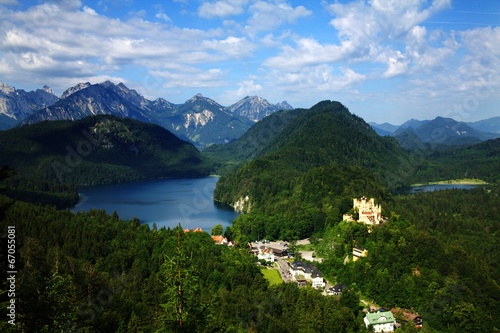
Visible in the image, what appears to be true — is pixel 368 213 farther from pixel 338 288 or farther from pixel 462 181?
pixel 462 181

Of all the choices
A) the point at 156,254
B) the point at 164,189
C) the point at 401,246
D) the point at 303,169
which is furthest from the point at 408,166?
the point at 156,254

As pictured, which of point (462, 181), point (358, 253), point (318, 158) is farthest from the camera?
point (462, 181)

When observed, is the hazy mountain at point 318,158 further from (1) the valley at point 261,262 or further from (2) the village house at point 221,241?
(2) the village house at point 221,241

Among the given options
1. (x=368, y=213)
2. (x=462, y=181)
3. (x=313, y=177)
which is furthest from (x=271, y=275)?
(x=462, y=181)

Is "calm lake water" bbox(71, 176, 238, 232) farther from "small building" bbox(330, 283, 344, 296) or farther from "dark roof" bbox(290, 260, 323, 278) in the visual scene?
"small building" bbox(330, 283, 344, 296)

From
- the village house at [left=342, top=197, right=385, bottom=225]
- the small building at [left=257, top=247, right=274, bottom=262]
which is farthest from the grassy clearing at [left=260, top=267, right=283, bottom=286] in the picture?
the village house at [left=342, top=197, right=385, bottom=225]

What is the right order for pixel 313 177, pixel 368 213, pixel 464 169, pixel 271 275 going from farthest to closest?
1. pixel 464 169
2. pixel 313 177
3. pixel 368 213
4. pixel 271 275

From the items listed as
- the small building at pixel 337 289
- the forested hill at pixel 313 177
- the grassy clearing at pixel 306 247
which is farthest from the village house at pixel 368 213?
the small building at pixel 337 289
